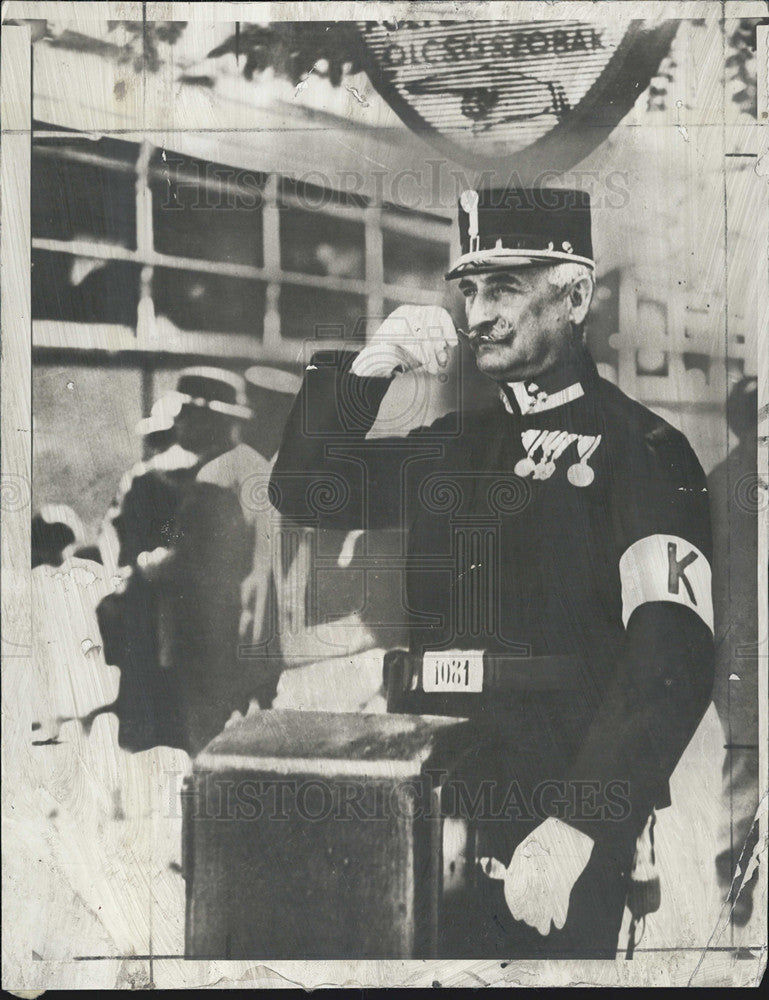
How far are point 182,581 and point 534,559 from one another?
86cm

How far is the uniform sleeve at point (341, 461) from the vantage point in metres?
1.70

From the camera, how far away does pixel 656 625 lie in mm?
1698

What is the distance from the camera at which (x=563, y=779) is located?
1.68 meters

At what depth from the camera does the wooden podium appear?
66.0 inches

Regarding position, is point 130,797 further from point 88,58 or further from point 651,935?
point 88,58

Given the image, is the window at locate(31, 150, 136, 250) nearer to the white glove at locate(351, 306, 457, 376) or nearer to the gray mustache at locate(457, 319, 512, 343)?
the white glove at locate(351, 306, 457, 376)

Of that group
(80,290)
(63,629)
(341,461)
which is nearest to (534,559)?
(341,461)

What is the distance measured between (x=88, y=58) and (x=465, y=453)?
1.34 metres

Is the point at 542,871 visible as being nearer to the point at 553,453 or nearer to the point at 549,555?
the point at 549,555

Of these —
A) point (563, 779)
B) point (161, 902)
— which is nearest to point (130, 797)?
point (161, 902)

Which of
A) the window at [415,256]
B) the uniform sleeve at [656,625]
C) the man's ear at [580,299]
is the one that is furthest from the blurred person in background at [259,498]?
the uniform sleeve at [656,625]

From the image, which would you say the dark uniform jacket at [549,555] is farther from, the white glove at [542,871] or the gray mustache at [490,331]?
the gray mustache at [490,331]

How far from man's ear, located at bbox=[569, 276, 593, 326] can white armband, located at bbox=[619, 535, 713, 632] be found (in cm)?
56

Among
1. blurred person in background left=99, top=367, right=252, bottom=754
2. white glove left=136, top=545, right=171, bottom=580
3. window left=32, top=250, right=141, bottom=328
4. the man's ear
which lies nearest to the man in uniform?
the man's ear
